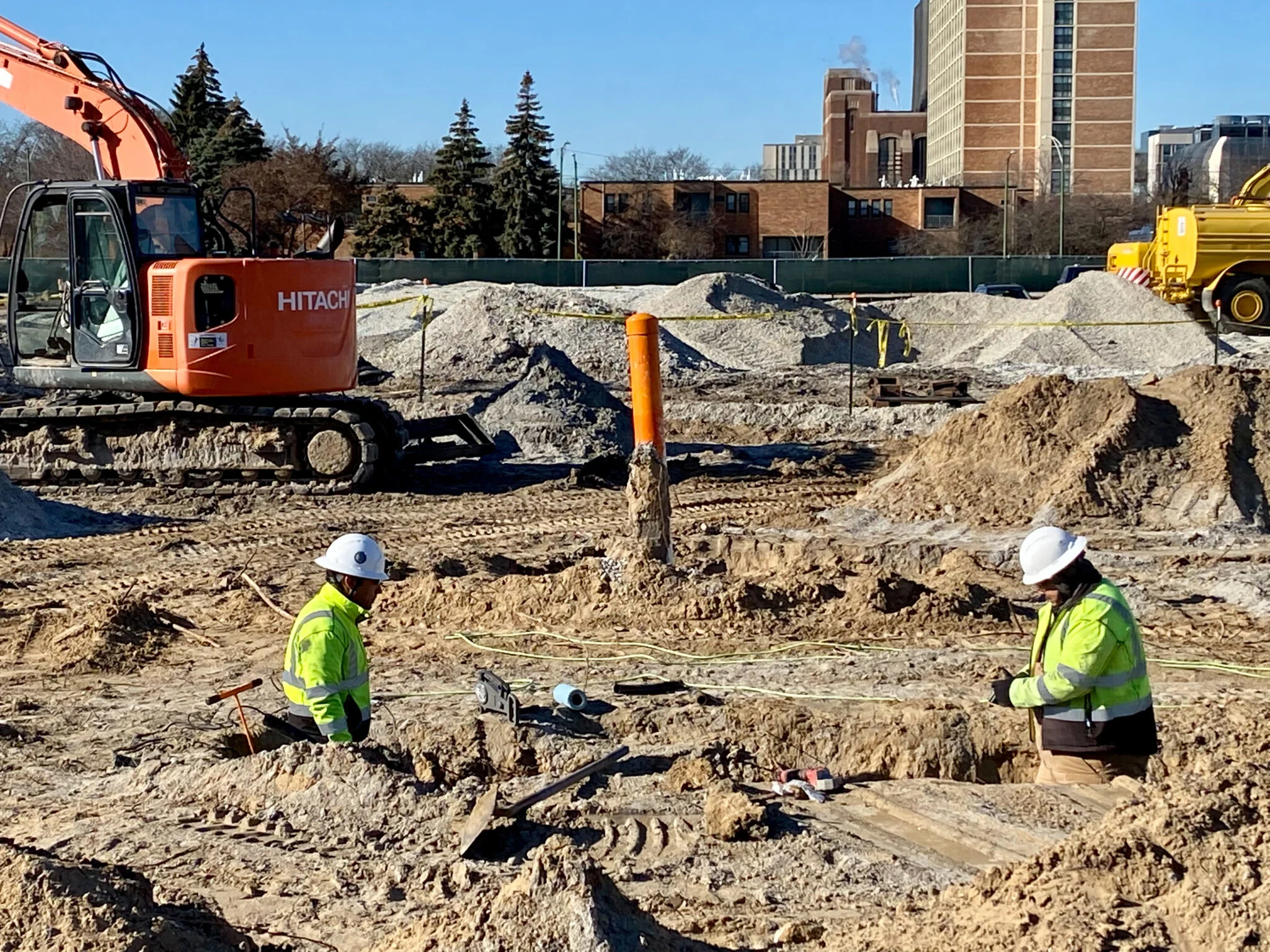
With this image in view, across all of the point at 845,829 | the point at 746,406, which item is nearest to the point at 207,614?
the point at 845,829

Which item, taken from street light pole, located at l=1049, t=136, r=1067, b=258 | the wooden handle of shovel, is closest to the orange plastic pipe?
the wooden handle of shovel

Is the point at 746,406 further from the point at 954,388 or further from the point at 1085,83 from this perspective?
the point at 1085,83

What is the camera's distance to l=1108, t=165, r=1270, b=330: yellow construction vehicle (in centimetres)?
2944

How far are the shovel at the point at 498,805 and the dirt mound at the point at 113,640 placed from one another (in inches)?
154

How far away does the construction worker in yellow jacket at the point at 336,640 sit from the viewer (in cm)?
608

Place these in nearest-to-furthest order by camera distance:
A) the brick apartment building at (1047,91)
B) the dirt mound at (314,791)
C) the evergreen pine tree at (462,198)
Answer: the dirt mound at (314,791) → the evergreen pine tree at (462,198) → the brick apartment building at (1047,91)

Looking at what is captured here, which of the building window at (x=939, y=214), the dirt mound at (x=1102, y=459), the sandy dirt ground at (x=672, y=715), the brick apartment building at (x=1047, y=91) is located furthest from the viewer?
the brick apartment building at (x=1047, y=91)

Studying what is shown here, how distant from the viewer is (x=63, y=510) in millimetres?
13672

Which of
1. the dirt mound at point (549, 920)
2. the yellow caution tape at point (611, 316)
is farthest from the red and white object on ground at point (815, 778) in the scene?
the yellow caution tape at point (611, 316)

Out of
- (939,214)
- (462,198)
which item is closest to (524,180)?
(462,198)

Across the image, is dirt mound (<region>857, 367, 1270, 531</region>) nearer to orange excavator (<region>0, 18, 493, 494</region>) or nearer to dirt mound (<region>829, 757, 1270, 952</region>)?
orange excavator (<region>0, 18, 493, 494</region>)

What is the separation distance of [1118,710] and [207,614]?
6.35 meters

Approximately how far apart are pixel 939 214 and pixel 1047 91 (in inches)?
778

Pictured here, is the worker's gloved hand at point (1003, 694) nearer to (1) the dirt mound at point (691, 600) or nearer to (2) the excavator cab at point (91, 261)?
(1) the dirt mound at point (691, 600)
